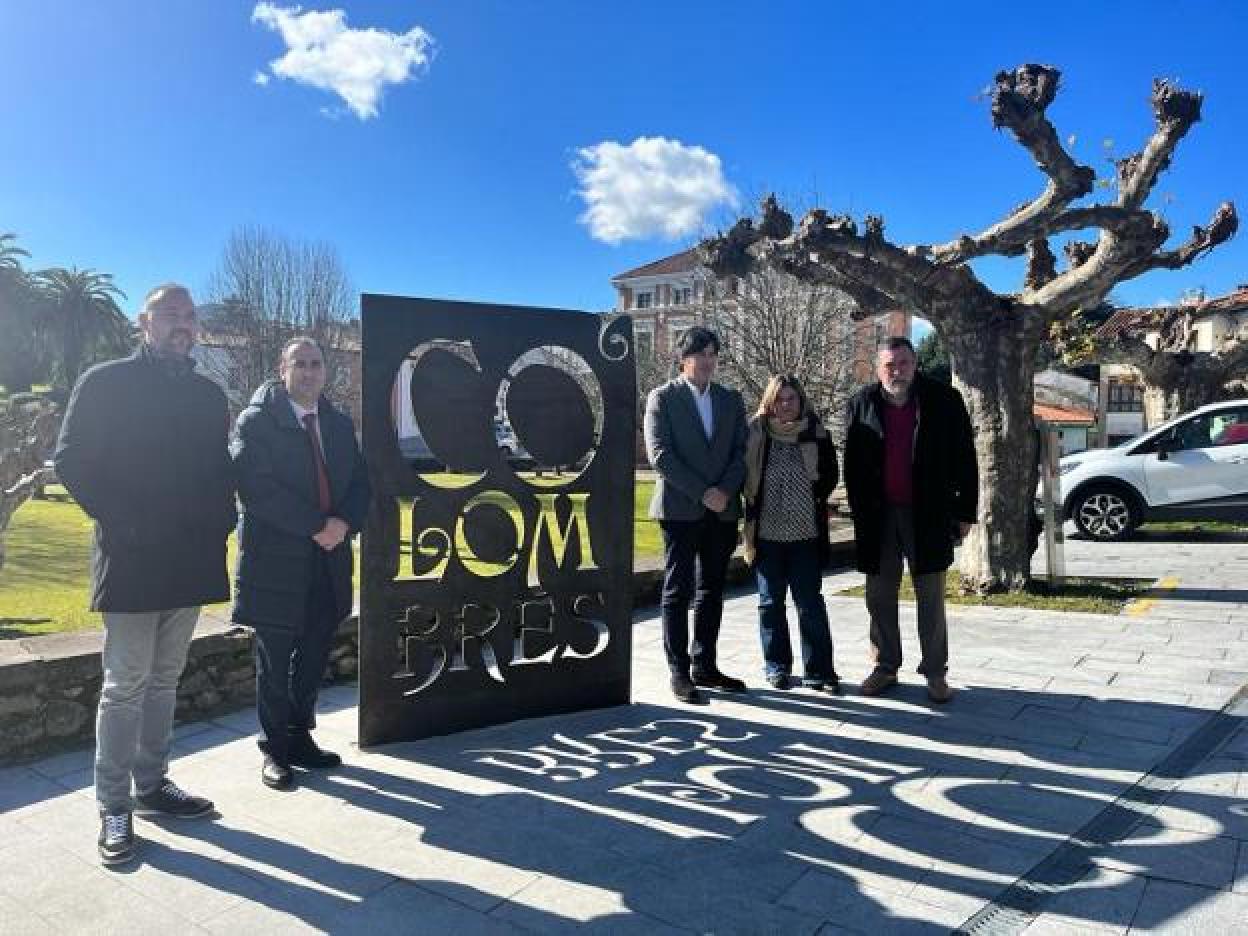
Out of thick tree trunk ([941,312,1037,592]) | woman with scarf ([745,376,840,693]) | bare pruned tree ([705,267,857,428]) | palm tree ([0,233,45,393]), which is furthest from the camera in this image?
palm tree ([0,233,45,393])

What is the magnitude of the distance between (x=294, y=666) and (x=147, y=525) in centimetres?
98

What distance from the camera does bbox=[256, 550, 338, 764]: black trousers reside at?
11.6ft

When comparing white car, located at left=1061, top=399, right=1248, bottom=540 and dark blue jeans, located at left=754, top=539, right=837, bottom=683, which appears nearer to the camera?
dark blue jeans, located at left=754, top=539, right=837, bottom=683

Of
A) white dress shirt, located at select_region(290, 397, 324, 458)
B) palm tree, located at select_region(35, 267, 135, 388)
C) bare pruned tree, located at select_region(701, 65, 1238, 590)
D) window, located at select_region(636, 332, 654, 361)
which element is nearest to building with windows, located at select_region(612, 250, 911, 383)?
window, located at select_region(636, 332, 654, 361)

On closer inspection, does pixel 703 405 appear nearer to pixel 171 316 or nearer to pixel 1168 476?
pixel 171 316

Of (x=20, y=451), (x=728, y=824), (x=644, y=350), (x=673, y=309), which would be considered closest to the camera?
(x=728, y=824)

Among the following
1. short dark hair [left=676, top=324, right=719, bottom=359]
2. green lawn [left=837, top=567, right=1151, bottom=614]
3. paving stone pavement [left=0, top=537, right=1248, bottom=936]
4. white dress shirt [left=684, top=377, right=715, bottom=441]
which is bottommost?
paving stone pavement [left=0, top=537, right=1248, bottom=936]

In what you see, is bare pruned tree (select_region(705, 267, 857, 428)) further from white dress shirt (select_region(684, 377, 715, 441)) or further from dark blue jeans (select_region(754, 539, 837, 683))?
white dress shirt (select_region(684, 377, 715, 441))

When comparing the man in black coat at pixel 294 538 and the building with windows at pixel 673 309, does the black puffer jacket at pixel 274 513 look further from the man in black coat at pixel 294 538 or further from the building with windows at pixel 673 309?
the building with windows at pixel 673 309

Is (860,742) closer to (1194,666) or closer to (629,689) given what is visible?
(629,689)

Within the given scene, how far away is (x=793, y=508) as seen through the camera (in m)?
4.75

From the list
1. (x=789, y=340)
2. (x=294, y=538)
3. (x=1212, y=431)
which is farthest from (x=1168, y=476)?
(x=294, y=538)

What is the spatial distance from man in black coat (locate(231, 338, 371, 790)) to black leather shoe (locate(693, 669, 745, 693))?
2055 mm

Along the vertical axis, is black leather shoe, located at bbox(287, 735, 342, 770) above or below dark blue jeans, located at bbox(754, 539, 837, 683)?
below
